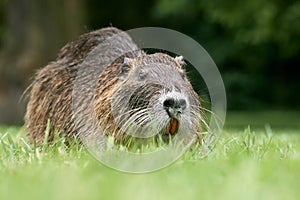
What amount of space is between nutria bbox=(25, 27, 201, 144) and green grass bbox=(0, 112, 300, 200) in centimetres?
42

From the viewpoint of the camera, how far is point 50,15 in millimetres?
15703

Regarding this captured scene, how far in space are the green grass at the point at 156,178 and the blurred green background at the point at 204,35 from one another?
9.56 metres

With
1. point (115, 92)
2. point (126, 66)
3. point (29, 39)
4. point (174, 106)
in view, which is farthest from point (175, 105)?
point (29, 39)

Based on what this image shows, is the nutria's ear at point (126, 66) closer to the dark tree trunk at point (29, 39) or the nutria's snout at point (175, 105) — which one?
the nutria's snout at point (175, 105)

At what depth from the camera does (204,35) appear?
2439 centimetres

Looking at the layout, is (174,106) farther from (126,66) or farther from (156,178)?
(156,178)

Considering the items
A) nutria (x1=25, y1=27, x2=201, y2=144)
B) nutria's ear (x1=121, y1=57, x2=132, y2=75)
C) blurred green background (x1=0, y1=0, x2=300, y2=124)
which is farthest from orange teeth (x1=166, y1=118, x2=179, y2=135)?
blurred green background (x1=0, y1=0, x2=300, y2=124)

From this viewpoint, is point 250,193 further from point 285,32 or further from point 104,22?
point 104,22

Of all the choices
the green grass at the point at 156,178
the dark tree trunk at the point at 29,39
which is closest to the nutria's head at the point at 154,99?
the green grass at the point at 156,178

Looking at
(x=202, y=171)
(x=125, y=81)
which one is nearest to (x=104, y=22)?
(x=125, y=81)

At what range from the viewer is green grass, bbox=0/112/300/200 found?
2.62 meters

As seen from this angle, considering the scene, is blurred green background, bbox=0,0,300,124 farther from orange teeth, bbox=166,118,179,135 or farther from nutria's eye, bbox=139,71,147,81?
orange teeth, bbox=166,118,179,135

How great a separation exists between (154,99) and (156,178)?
1.29 m

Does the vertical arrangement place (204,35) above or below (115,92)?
above
